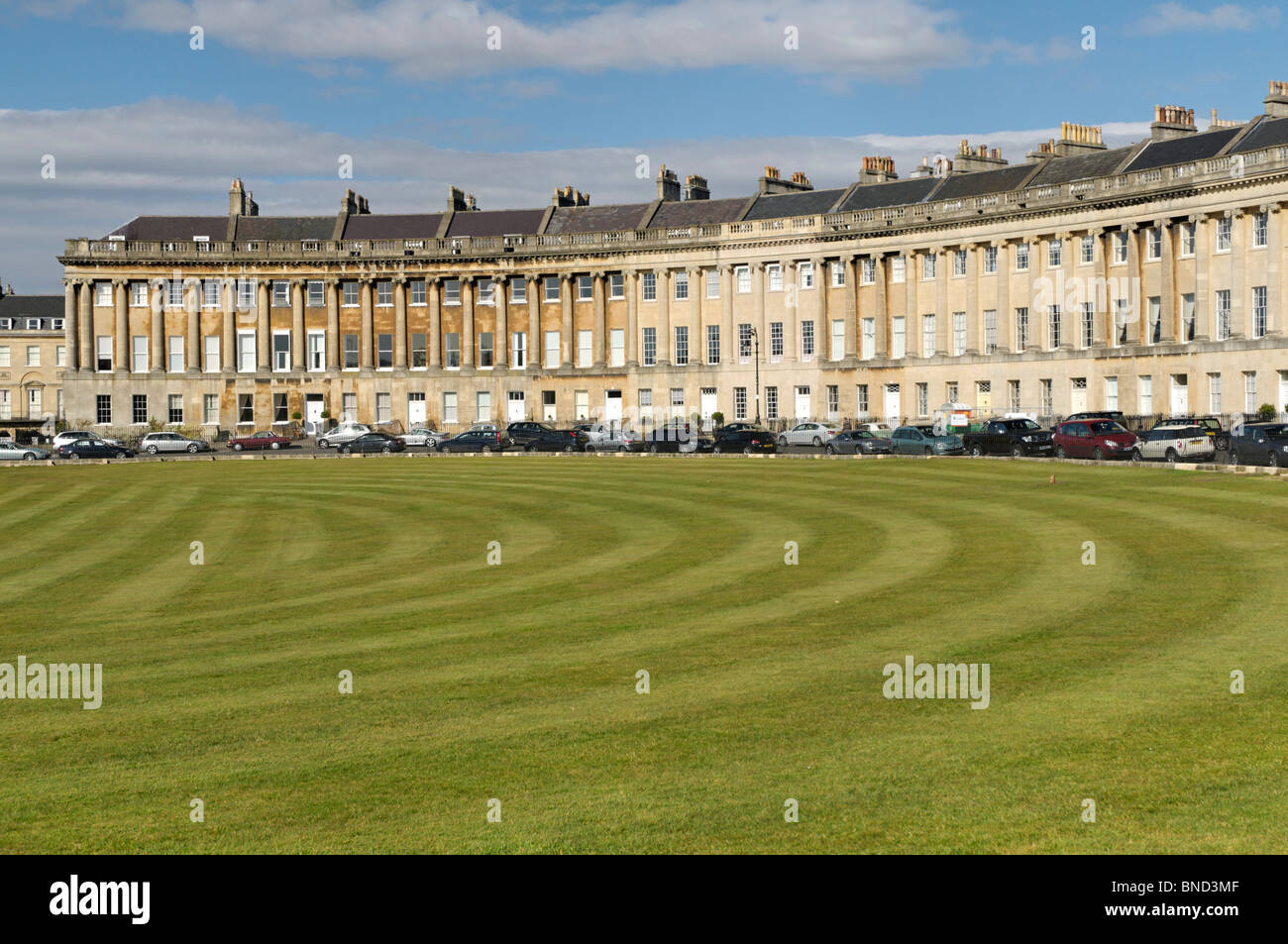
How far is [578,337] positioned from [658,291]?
8325 millimetres

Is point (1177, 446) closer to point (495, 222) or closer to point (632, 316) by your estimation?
point (632, 316)

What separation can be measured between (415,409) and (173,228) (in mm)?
26574

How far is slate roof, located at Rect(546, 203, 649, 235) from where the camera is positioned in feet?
375

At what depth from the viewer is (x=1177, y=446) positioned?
51.9 m

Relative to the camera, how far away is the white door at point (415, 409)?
11511 cm

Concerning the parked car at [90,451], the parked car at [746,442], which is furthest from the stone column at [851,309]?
the parked car at [90,451]

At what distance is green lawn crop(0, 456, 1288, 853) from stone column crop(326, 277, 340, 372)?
8593 centimetres

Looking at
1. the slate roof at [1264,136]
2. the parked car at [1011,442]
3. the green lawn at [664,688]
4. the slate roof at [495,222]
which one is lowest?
the green lawn at [664,688]

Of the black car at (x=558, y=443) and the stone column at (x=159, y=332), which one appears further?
the stone column at (x=159, y=332)

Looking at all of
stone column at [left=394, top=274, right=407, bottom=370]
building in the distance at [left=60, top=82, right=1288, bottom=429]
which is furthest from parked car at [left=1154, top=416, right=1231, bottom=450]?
stone column at [left=394, top=274, right=407, bottom=370]

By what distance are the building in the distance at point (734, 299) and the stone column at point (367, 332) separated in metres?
0.20

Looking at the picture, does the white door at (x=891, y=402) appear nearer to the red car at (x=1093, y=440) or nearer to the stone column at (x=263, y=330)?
the red car at (x=1093, y=440)
